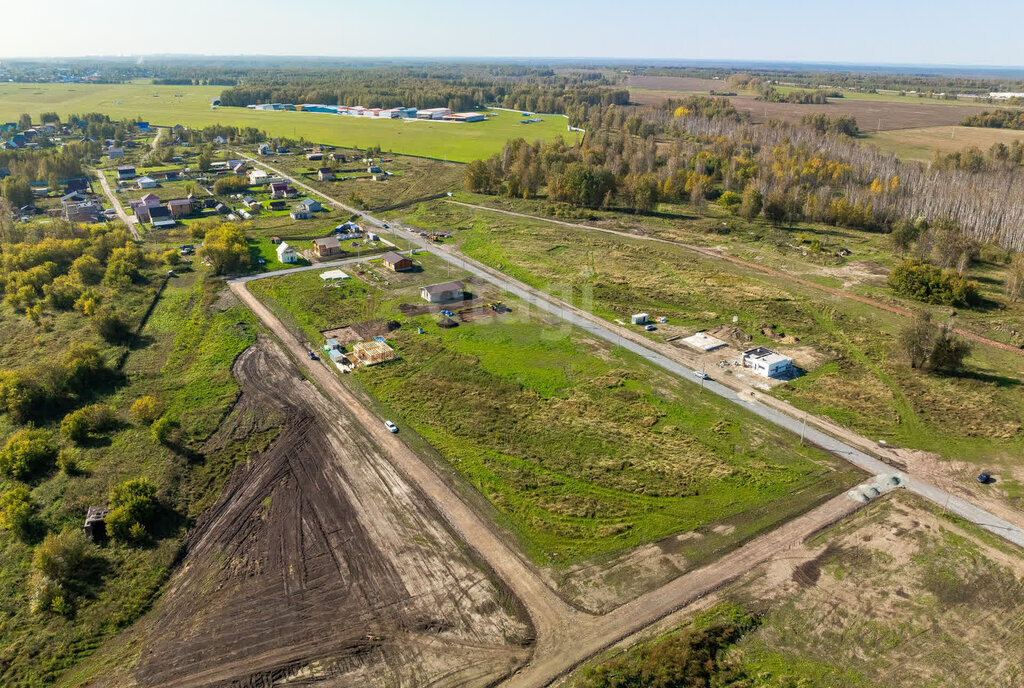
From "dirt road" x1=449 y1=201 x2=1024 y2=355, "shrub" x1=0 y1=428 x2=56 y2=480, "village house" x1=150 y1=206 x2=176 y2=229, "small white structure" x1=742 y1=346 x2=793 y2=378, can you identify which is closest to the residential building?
"village house" x1=150 y1=206 x2=176 y2=229

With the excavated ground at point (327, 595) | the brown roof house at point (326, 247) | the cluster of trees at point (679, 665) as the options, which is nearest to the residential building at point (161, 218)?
the brown roof house at point (326, 247)

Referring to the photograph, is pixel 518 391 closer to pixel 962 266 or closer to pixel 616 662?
pixel 616 662

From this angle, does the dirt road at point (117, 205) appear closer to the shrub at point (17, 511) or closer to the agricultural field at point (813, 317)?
the agricultural field at point (813, 317)

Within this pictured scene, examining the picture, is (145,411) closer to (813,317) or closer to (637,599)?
(637,599)

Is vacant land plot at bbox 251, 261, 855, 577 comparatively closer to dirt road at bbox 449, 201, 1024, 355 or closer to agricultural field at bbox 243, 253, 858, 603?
agricultural field at bbox 243, 253, 858, 603

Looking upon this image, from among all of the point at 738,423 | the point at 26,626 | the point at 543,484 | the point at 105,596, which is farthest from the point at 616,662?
the point at 26,626

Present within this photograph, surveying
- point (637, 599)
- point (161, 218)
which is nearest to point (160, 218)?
point (161, 218)
